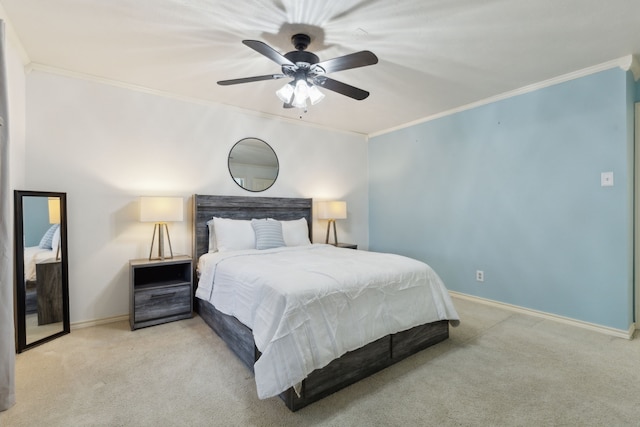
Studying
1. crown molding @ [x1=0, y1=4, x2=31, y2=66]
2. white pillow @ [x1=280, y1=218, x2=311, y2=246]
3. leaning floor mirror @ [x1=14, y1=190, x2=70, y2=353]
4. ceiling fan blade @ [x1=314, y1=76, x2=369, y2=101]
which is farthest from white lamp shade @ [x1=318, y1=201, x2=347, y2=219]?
crown molding @ [x1=0, y1=4, x2=31, y2=66]

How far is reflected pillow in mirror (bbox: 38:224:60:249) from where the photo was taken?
2.56 meters

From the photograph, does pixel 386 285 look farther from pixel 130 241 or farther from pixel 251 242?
pixel 130 241

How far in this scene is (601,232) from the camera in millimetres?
2768

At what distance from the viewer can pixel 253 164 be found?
13.1 ft

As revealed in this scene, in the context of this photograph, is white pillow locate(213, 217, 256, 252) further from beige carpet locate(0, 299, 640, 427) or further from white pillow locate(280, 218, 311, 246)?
beige carpet locate(0, 299, 640, 427)

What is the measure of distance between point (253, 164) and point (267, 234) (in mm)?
1084

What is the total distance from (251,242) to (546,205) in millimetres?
3205

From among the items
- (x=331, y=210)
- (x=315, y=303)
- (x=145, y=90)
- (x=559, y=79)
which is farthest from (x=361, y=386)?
(x=145, y=90)

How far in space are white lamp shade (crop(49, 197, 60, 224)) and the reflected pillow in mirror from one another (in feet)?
0.15

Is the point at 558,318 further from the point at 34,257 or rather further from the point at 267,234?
the point at 34,257

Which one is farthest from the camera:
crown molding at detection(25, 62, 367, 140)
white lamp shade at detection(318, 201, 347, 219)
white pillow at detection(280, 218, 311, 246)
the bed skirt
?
white lamp shade at detection(318, 201, 347, 219)

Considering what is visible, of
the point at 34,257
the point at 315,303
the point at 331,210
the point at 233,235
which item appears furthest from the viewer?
the point at 331,210

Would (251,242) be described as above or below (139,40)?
below

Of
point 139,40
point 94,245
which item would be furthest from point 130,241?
point 139,40
